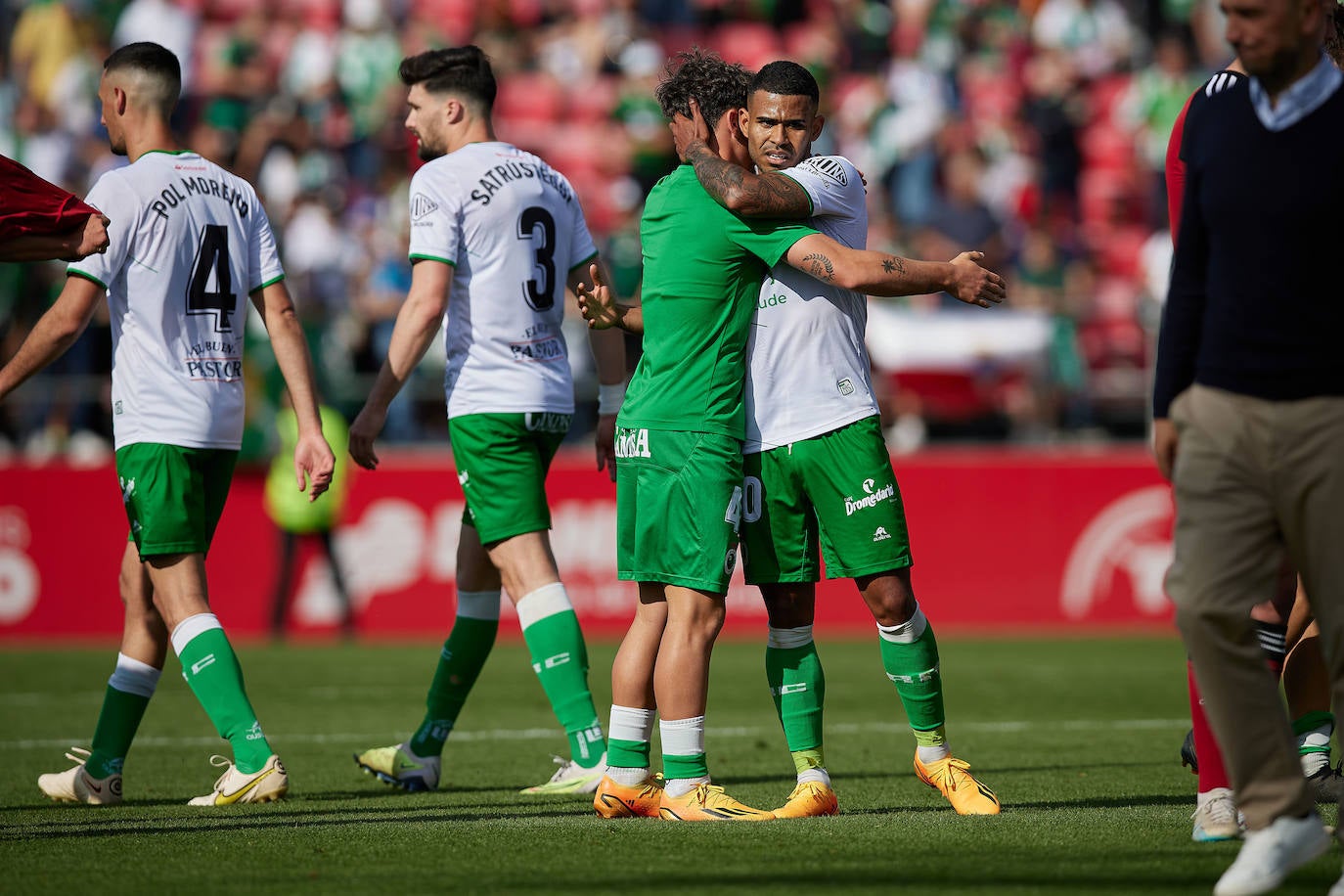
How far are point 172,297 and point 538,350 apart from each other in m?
1.38

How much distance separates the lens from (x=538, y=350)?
266 inches

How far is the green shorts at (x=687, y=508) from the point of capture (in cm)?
562

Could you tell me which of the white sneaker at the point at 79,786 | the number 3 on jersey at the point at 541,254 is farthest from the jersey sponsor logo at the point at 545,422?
the white sneaker at the point at 79,786

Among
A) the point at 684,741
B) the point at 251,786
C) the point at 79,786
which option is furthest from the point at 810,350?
the point at 79,786

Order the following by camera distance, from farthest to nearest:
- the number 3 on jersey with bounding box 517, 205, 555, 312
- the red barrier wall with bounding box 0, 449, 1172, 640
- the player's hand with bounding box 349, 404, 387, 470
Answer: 1. the red barrier wall with bounding box 0, 449, 1172, 640
2. the number 3 on jersey with bounding box 517, 205, 555, 312
3. the player's hand with bounding box 349, 404, 387, 470

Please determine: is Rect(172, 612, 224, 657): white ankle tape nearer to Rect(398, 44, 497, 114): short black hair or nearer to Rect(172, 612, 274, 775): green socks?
Rect(172, 612, 274, 775): green socks

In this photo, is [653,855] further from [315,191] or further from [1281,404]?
[315,191]

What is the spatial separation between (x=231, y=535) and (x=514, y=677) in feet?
13.6

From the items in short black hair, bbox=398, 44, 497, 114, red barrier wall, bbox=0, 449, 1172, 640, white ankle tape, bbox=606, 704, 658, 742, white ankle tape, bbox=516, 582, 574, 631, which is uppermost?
short black hair, bbox=398, 44, 497, 114

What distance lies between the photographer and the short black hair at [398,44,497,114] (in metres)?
6.79

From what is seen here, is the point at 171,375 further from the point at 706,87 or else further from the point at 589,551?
the point at 589,551

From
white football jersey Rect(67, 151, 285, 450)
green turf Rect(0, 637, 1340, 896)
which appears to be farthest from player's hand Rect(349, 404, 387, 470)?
green turf Rect(0, 637, 1340, 896)

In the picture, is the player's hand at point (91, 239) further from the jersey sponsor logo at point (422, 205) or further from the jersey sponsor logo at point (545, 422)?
the jersey sponsor logo at point (545, 422)

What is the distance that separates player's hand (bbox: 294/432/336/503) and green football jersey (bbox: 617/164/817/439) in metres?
1.15
